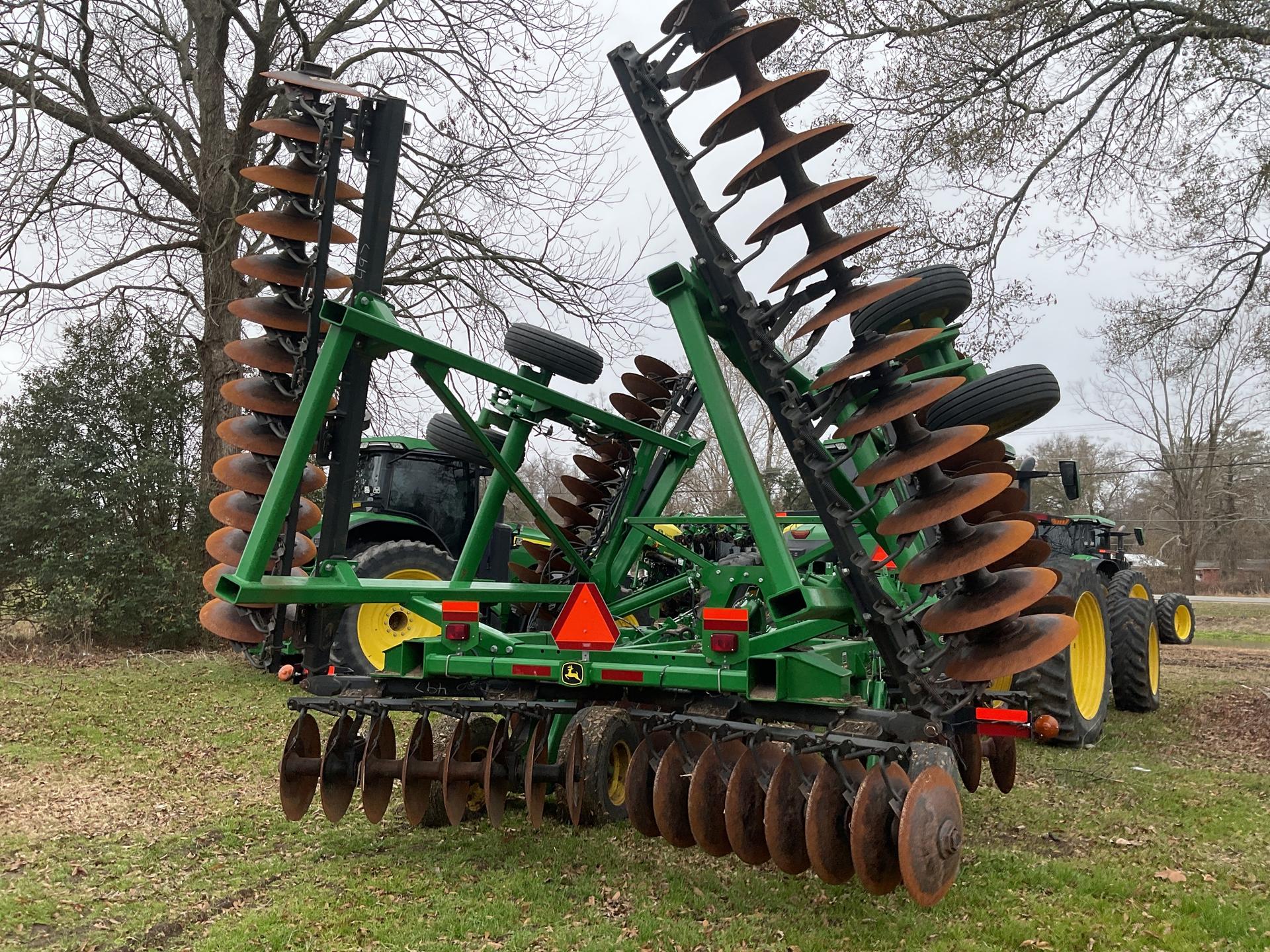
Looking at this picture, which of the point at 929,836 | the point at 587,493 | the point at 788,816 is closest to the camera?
the point at 929,836

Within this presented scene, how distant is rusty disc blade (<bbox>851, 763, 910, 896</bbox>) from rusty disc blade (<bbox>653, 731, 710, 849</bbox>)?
0.79 metres

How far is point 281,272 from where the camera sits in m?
4.61

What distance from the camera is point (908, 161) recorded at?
9930mm

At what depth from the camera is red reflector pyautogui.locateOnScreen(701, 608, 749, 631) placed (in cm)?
420

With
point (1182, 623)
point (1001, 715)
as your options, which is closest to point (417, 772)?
point (1001, 715)

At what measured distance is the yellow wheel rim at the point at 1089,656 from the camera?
7574 mm

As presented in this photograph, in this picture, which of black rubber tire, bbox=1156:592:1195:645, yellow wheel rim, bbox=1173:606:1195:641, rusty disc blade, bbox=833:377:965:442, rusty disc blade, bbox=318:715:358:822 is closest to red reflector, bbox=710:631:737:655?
rusty disc blade, bbox=833:377:965:442

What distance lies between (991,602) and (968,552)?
0.21 m

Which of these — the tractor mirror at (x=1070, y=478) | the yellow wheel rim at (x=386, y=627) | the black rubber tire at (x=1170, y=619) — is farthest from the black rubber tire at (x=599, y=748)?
the black rubber tire at (x=1170, y=619)

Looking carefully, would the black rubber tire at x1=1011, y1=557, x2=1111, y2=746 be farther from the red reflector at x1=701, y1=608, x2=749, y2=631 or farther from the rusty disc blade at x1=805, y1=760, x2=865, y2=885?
the rusty disc blade at x1=805, y1=760, x2=865, y2=885

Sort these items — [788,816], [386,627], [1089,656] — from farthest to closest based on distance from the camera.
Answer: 1. [386,627]
2. [1089,656]
3. [788,816]

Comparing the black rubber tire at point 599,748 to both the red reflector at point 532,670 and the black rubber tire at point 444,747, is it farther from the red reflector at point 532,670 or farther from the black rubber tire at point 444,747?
the black rubber tire at point 444,747

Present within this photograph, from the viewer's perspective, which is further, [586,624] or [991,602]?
[586,624]

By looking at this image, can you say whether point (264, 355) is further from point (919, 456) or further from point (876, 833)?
point (876, 833)
